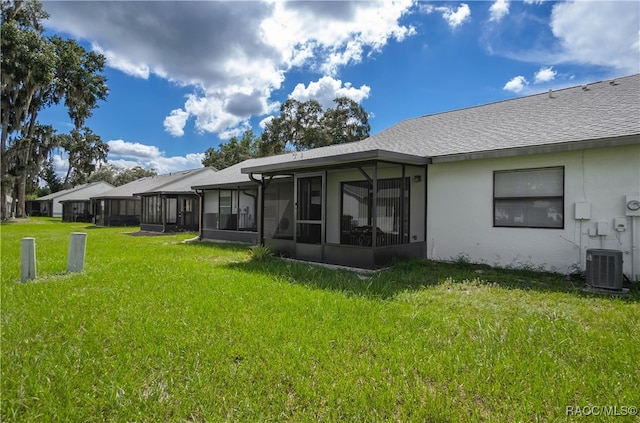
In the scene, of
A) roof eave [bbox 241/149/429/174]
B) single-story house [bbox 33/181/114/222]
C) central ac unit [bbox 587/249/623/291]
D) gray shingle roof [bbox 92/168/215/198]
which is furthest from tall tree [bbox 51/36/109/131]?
central ac unit [bbox 587/249/623/291]

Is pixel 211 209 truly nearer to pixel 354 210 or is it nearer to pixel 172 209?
pixel 172 209

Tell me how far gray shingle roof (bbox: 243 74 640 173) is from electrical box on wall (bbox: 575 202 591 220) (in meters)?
1.17

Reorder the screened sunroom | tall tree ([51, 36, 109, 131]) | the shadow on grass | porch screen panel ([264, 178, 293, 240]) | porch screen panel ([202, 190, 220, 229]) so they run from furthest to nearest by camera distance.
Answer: tall tree ([51, 36, 109, 131])
porch screen panel ([202, 190, 220, 229])
porch screen panel ([264, 178, 293, 240])
the screened sunroom
the shadow on grass

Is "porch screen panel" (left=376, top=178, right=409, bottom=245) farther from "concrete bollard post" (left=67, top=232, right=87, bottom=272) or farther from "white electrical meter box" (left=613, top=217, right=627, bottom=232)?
"concrete bollard post" (left=67, top=232, right=87, bottom=272)

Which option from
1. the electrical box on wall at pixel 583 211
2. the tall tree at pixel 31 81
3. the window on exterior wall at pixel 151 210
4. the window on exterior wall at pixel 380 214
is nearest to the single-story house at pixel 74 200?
the tall tree at pixel 31 81

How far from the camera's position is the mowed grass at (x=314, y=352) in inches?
98.6

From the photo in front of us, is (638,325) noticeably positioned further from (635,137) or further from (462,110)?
(462,110)

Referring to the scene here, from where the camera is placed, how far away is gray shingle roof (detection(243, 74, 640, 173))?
22.2ft

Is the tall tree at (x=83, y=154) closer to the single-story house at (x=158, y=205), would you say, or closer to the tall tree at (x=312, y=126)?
the single-story house at (x=158, y=205)

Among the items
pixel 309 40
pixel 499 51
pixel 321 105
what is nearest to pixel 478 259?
pixel 499 51

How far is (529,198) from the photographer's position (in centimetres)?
730

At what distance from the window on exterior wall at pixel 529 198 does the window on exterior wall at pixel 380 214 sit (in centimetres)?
206

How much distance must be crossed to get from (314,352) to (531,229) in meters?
6.05

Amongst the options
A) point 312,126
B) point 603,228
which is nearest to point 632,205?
point 603,228
